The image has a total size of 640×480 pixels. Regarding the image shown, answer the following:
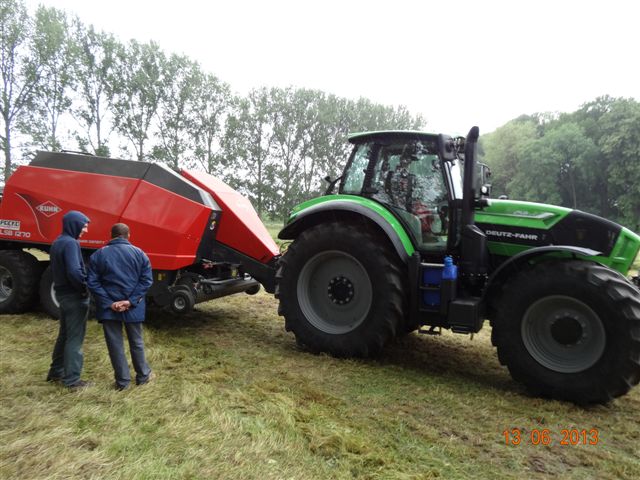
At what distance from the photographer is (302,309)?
5.00m

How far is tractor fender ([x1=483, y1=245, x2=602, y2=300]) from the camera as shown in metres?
3.72

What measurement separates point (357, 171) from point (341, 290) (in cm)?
131

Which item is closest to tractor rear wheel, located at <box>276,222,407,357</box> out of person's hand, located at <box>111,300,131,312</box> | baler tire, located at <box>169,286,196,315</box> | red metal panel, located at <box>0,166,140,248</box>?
baler tire, located at <box>169,286,196,315</box>

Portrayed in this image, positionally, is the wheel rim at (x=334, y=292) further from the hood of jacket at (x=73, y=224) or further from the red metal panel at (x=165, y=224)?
the hood of jacket at (x=73, y=224)

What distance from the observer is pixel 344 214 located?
4.88m

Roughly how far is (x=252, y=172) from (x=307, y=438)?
89.6 ft

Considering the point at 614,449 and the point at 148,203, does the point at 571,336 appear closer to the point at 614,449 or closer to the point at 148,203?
the point at 614,449

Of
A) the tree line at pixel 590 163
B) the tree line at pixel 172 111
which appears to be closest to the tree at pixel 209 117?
the tree line at pixel 172 111

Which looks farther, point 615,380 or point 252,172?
point 252,172

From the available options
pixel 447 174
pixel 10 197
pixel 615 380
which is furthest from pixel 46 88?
pixel 615 380

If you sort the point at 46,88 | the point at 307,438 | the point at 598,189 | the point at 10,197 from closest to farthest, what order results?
the point at 307,438, the point at 10,197, the point at 46,88, the point at 598,189

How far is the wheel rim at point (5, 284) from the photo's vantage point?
6.11 meters

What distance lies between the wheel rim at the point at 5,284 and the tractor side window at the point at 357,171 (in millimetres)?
4624

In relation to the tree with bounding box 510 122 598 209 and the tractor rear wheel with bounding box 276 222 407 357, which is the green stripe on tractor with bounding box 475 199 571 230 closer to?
the tractor rear wheel with bounding box 276 222 407 357
